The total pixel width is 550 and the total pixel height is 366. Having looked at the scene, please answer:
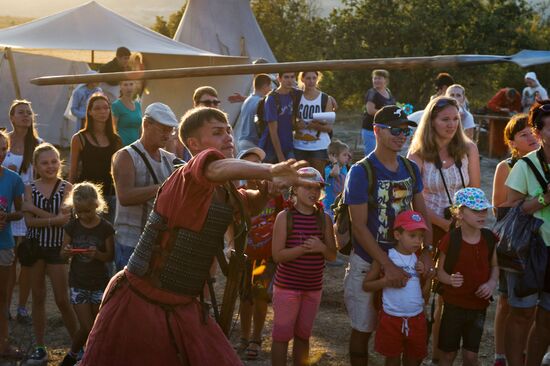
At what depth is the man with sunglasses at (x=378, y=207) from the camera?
18.2 feet

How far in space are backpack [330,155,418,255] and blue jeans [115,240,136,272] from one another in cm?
134

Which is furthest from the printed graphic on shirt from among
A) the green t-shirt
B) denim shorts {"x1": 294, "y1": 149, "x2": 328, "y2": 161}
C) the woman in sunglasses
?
denim shorts {"x1": 294, "y1": 149, "x2": 328, "y2": 161}

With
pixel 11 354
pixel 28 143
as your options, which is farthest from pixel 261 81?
pixel 11 354

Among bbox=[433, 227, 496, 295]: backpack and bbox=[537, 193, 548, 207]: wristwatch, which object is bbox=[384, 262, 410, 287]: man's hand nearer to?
bbox=[433, 227, 496, 295]: backpack

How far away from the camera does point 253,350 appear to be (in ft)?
21.9

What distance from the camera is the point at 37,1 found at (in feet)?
597

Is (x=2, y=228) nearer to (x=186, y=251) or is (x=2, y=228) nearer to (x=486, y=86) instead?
(x=186, y=251)

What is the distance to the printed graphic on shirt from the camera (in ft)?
18.3

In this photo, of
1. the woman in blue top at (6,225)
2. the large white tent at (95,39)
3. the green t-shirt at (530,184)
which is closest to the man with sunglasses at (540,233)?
the green t-shirt at (530,184)

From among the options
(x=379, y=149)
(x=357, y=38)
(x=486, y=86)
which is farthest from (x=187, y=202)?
(x=486, y=86)

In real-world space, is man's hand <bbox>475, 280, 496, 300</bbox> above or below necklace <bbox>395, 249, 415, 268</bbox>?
below

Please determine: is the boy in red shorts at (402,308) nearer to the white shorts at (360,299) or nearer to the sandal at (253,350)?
the white shorts at (360,299)

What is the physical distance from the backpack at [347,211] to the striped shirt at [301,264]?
7.2 inches

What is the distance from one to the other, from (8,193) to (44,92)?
528 inches
